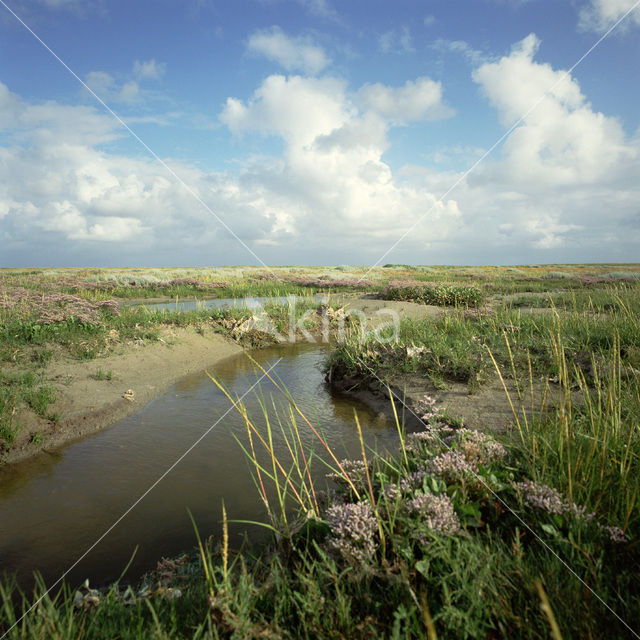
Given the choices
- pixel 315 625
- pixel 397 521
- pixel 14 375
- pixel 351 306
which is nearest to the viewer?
pixel 315 625

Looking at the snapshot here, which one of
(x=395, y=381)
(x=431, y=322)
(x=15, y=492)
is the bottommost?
(x=15, y=492)

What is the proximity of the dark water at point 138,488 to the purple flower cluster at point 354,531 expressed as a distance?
63.4 inches

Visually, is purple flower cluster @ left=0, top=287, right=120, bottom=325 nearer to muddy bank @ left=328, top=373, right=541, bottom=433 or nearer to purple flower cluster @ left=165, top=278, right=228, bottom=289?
muddy bank @ left=328, top=373, right=541, bottom=433

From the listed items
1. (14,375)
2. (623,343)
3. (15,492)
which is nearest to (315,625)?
(15,492)

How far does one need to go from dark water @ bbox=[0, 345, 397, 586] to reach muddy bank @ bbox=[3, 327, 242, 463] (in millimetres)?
310

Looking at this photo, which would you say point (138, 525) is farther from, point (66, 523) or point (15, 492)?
point (15, 492)

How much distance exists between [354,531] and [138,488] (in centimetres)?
333

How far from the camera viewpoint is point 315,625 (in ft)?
6.55

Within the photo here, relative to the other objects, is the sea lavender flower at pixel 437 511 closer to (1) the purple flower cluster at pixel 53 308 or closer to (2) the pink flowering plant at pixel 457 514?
(2) the pink flowering plant at pixel 457 514

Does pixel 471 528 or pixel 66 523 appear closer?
pixel 471 528

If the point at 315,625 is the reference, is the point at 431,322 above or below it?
above

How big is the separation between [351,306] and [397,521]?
15281 mm

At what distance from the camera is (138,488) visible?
4.63m

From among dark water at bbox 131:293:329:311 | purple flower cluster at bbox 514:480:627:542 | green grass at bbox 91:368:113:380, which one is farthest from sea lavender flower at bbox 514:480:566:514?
dark water at bbox 131:293:329:311
